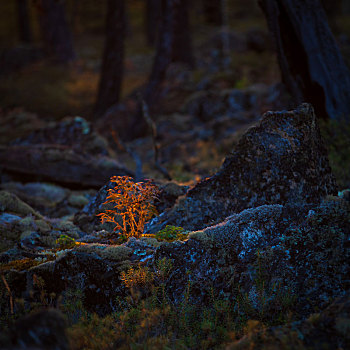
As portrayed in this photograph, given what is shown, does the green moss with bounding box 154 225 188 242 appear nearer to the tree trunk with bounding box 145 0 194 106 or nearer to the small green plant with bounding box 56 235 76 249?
the small green plant with bounding box 56 235 76 249

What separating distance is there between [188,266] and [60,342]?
2045 millimetres

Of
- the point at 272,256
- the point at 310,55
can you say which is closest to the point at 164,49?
the point at 310,55

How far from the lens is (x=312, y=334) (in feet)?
11.4

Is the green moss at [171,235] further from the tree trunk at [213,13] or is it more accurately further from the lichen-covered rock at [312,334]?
the tree trunk at [213,13]

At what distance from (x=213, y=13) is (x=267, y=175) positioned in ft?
105

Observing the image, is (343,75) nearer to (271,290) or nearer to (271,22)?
(271,22)

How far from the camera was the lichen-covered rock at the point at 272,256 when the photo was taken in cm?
429

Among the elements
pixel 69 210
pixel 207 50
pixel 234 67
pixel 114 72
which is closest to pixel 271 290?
pixel 69 210

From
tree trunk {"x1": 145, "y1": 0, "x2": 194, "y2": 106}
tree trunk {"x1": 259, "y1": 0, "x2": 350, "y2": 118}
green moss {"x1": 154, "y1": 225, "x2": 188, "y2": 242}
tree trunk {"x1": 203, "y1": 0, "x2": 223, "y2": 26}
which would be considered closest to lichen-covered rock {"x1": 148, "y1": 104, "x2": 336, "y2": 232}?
green moss {"x1": 154, "y1": 225, "x2": 188, "y2": 242}

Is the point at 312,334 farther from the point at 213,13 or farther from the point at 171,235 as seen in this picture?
the point at 213,13

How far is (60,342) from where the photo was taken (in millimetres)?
3107

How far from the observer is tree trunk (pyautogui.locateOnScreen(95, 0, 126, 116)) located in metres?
17.1

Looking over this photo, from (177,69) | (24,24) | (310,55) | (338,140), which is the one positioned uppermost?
(24,24)

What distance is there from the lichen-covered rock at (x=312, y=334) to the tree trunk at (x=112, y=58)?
16.2m
